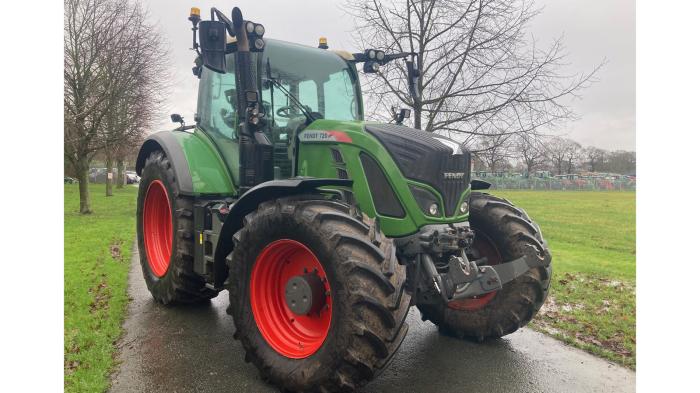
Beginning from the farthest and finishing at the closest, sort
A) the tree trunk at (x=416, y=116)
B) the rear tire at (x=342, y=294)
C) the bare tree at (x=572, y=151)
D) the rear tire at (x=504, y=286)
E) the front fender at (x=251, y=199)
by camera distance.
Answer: the bare tree at (x=572, y=151), the tree trunk at (x=416, y=116), the rear tire at (x=504, y=286), the front fender at (x=251, y=199), the rear tire at (x=342, y=294)

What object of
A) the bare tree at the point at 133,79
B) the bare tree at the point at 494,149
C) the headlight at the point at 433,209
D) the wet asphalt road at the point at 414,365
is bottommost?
the wet asphalt road at the point at 414,365

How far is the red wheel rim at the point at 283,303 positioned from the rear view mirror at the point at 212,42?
4.50 ft

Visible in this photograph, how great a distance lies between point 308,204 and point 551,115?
5.18m

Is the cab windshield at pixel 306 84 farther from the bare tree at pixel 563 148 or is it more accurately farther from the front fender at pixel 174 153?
the bare tree at pixel 563 148

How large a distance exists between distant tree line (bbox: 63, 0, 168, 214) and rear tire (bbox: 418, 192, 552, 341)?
597 cm

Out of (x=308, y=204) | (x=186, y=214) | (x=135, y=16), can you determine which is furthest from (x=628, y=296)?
(x=135, y=16)

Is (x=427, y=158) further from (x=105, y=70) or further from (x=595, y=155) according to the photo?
(x=105, y=70)

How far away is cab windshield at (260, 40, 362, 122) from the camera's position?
430 cm

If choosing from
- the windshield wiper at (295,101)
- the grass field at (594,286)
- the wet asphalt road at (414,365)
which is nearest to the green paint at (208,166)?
the windshield wiper at (295,101)

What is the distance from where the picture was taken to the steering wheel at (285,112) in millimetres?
4316

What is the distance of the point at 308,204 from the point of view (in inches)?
126

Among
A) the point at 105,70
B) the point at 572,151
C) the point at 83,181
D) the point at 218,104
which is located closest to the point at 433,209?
the point at 218,104

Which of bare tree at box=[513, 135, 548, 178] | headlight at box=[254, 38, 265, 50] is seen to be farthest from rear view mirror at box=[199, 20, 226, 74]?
bare tree at box=[513, 135, 548, 178]

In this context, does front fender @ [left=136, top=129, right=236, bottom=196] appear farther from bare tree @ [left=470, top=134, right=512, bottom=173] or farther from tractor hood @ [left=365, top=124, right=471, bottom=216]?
bare tree @ [left=470, top=134, right=512, bottom=173]
